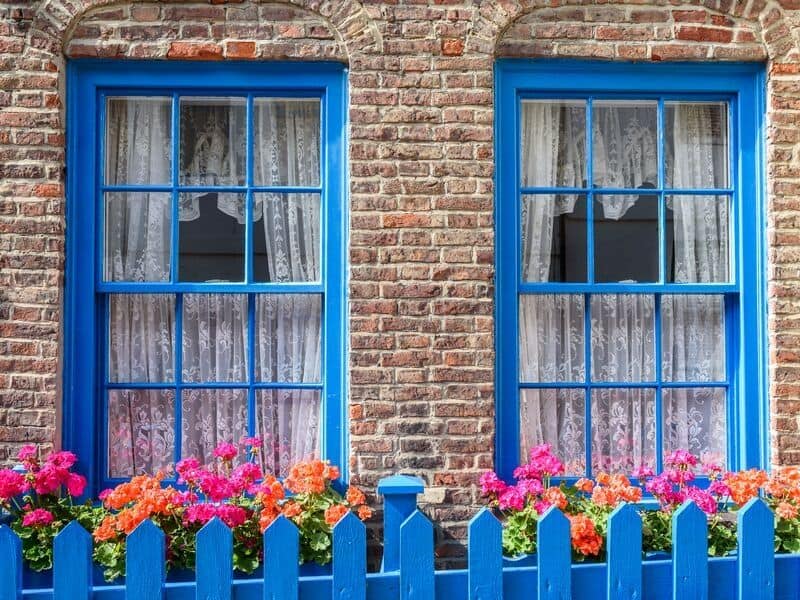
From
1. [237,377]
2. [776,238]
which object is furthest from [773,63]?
[237,377]

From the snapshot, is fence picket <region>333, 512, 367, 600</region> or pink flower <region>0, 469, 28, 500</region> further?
pink flower <region>0, 469, 28, 500</region>

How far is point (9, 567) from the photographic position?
331 cm

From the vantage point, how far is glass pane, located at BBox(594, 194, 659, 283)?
198 inches

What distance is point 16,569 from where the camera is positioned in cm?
332

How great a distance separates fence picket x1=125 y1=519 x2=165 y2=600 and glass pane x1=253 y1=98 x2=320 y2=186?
2222 mm

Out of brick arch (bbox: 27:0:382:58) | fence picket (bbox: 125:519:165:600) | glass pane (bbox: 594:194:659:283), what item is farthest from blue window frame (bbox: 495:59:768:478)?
fence picket (bbox: 125:519:165:600)

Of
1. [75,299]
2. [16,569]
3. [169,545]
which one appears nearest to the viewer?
[16,569]

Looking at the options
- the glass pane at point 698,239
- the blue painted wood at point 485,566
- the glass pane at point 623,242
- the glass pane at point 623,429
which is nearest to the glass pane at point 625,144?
the glass pane at point 623,242

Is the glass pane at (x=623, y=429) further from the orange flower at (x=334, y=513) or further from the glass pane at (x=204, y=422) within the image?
the glass pane at (x=204, y=422)

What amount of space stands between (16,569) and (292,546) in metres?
1.01

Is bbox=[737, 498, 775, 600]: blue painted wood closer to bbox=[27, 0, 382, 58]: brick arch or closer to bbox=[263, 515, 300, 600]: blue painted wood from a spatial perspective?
bbox=[263, 515, 300, 600]: blue painted wood

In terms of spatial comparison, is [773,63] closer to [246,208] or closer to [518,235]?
[518,235]

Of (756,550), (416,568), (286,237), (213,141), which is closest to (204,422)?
(286,237)

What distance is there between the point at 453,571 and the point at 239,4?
3.15m
